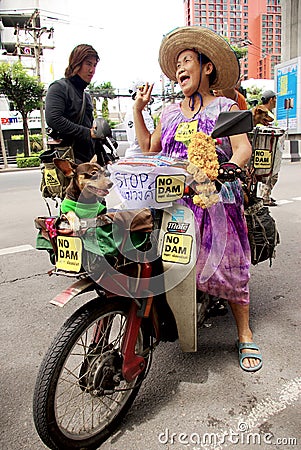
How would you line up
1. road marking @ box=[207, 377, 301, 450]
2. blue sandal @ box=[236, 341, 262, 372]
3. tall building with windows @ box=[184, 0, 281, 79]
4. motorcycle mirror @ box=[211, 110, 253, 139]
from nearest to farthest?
motorcycle mirror @ box=[211, 110, 253, 139], road marking @ box=[207, 377, 301, 450], blue sandal @ box=[236, 341, 262, 372], tall building with windows @ box=[184, 0, 281, 79]

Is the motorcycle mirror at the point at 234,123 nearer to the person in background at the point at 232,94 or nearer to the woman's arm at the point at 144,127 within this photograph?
the woman's arm at the point at 144,127

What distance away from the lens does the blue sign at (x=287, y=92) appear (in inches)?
720

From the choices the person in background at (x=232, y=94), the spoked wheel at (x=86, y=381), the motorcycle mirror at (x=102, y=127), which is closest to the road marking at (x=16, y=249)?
the motorcycle mirror at (x=102, y=127)

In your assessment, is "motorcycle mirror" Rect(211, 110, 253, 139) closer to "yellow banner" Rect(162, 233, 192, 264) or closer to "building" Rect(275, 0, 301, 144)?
"yellow banner" Rect(162, 233, 192, 264)

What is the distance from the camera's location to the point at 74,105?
3486 mm

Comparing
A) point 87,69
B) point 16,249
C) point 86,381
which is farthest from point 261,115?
point 16,249

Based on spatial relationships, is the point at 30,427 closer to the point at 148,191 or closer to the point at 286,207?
the point at 148,191

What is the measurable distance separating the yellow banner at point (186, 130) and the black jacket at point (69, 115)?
1352 mm

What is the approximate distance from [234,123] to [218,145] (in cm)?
50

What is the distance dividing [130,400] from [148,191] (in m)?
0.97

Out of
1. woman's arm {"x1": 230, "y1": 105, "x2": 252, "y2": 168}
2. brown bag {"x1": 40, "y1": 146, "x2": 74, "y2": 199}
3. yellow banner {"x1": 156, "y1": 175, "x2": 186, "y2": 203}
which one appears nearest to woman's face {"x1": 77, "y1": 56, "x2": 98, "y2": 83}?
brown bag {"x1": 40, "y1": 146, "x2": 74, "y2": 199}

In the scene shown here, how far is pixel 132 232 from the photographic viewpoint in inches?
67.6

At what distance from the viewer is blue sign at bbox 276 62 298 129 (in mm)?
18297

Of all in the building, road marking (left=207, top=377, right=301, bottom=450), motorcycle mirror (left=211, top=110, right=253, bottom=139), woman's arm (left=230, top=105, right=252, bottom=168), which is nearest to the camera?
motorcycle mirror (left=211, top=110, right=253, bottom=139)
